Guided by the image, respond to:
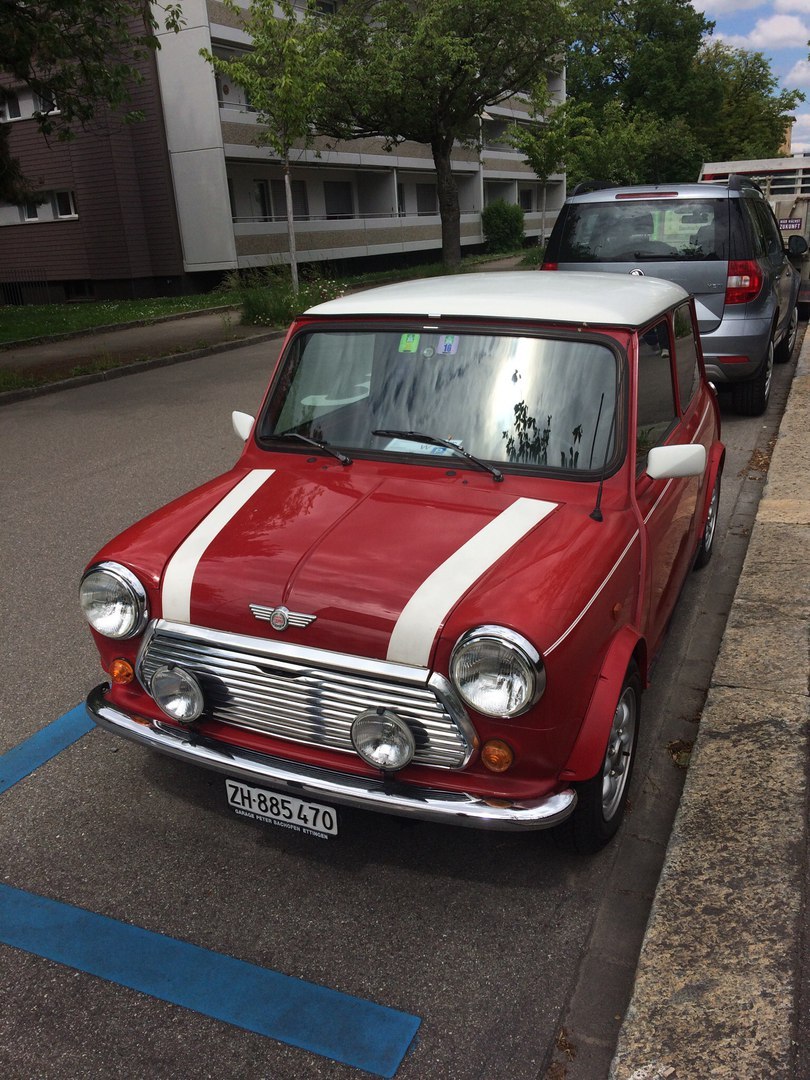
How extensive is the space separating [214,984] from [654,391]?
272cm

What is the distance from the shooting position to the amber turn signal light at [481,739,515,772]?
8.69 feet

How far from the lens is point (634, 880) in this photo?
10.0 feet

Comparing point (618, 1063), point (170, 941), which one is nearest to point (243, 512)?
point (170, 941)

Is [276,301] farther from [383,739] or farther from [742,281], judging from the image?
[383,739]

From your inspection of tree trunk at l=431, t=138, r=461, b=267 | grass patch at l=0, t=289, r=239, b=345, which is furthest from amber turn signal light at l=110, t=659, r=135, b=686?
tree trunk at l=431, t=138, r=461, b=267

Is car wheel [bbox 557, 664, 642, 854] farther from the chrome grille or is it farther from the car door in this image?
the chrome grille

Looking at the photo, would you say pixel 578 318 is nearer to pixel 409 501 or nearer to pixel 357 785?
pixel 409 501

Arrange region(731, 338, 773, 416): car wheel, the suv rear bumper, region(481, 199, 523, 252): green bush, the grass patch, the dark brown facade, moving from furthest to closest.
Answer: region(481, 199, 523, 252): green bush
the dark brown facade
the grass patch
region(731, 338, 773, 416): car wheel
the suv rear bumper

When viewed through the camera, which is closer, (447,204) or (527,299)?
(527,299)

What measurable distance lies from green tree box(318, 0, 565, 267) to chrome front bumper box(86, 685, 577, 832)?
82.3 feet

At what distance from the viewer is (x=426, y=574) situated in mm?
2811

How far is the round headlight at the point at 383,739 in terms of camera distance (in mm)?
2656

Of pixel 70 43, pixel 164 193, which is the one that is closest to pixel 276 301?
pixel 70 43

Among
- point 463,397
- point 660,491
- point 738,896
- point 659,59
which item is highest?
point 659,59
